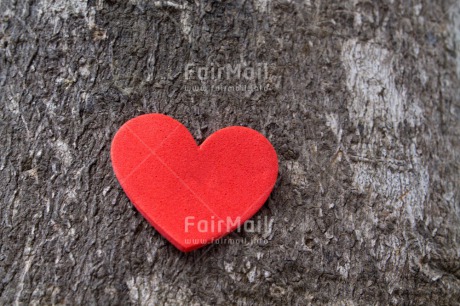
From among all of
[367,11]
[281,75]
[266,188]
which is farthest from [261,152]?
[367,11]

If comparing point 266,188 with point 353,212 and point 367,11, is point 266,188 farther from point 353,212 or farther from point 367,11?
point 367,11

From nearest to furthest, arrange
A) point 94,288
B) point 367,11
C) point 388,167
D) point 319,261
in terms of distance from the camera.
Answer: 1. point 94,288
2. point 319,261
3. point 388,167
4. point 367,11

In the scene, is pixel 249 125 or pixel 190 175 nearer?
pixel 190 175

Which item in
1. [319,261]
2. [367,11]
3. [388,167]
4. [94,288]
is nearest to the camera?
[94,288]
